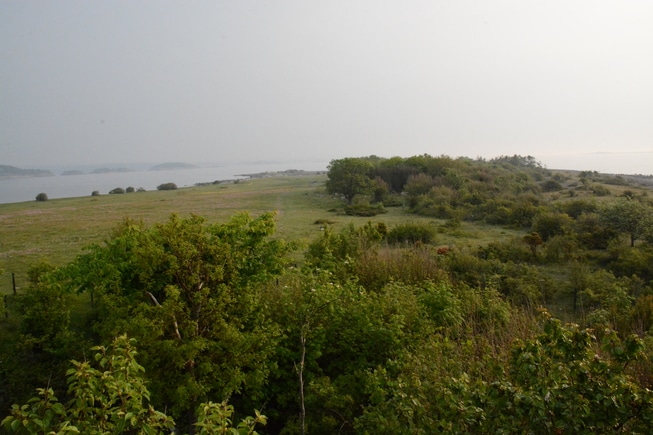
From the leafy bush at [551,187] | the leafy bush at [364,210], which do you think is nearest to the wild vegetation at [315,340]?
the leafy bush at [364,210]

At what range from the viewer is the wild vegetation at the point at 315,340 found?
3.62m

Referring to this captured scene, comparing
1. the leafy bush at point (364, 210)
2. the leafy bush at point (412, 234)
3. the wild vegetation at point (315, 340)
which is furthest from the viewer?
the leafy bush at point (364, 210)

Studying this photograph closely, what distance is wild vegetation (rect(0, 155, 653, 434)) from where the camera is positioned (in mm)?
3625

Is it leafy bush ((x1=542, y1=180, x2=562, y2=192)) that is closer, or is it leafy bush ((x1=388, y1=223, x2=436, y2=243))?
leafy bush ((x1=388, y1=223, x2=436, y2=243))

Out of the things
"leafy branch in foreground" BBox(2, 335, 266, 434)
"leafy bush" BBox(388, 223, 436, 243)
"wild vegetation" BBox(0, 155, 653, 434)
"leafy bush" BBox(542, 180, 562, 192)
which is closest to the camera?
"leafy branch in foreground" BBox(2, 335, 266, 434)

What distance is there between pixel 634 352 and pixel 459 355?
3732 millimetres

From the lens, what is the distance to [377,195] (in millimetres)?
51000

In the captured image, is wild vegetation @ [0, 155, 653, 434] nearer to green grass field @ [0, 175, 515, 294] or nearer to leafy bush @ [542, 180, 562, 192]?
green grass field @ [0, 175, 515, 294]

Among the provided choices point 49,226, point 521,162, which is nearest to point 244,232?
point 49,226

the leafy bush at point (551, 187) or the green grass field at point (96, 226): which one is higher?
the leafy bush at point (551, 187)

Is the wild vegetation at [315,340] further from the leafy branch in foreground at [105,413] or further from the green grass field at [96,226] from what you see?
the green grass field at [96,226]

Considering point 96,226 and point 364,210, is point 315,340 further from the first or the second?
point 96,226

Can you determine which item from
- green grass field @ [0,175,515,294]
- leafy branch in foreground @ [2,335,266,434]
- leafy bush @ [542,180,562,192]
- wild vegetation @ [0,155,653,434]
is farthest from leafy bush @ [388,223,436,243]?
leafy bush @ [542,180,562,192]

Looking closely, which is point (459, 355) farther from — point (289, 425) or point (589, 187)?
point (589, 187)
